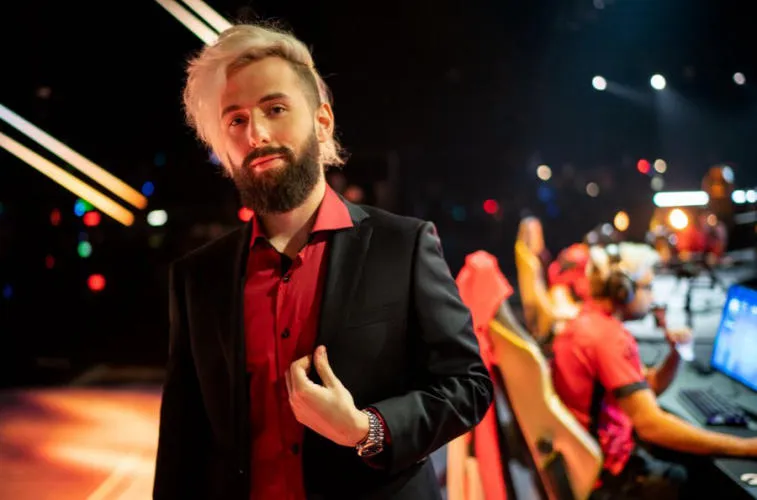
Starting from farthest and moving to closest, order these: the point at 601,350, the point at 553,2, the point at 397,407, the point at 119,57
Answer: the point at 553,2 < the point at 119,57 < the point at 601,350 < the point at 397,407

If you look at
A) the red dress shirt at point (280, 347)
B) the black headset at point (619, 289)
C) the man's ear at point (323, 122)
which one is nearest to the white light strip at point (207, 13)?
the man's ear at point (323, 122)

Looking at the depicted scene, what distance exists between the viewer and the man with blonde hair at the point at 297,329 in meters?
1.00

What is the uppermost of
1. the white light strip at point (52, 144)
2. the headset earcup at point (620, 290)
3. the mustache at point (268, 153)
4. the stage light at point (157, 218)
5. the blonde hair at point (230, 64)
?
the stage light at point (157, 218)

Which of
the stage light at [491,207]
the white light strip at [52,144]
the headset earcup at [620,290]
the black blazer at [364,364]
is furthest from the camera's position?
the stage light at [491,207]

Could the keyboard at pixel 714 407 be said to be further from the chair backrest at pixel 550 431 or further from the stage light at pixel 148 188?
the stage light at pixel 148 188

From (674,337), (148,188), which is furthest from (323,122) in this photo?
(148,188)

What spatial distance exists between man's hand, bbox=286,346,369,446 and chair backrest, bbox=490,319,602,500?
141 cm

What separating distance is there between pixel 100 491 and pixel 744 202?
1308 cm

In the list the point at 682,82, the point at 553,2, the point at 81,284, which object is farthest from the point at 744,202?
the point at 81,284

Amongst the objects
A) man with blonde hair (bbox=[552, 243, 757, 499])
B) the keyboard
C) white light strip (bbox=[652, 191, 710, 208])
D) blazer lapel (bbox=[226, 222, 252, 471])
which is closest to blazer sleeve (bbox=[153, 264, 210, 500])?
blazer lapel (bbox=[226, 222, 252, 471])

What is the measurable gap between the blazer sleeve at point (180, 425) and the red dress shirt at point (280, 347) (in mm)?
190

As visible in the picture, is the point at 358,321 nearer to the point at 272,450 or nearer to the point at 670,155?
the point at 272,450

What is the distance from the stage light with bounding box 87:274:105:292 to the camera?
8.87m

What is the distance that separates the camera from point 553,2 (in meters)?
4.92
